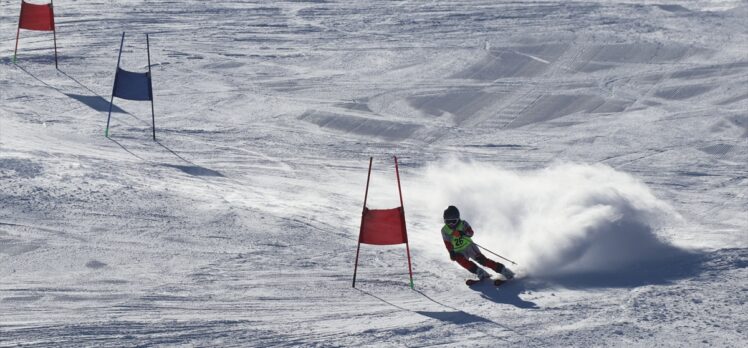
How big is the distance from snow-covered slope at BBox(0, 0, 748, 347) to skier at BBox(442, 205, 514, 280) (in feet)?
0.85

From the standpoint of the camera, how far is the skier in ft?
42.1

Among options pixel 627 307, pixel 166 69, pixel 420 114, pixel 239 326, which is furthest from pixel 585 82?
pixel 239 326

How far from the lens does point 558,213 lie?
14.4 m

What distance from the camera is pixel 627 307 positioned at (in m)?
12.0

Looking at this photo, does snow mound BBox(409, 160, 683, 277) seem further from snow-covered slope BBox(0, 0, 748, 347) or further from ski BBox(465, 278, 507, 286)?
ski BBox(465, 278, 507, 286)

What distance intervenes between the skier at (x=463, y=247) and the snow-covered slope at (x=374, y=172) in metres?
0.26

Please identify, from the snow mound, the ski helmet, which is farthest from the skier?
the snow mound

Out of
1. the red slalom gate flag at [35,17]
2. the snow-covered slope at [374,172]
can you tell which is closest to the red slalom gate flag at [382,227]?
the snow-covered slope at [374,172]

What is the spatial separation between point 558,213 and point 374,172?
372 centimetres

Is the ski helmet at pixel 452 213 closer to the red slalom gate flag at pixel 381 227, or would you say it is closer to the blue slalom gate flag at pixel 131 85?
the red slalom gate flag at pixel 381 227

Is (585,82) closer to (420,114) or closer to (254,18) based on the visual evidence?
(420,114)

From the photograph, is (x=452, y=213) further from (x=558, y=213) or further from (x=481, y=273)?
(x=558, y=213)

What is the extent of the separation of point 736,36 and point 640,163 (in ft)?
25.6

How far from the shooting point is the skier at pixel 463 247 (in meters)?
12.8
